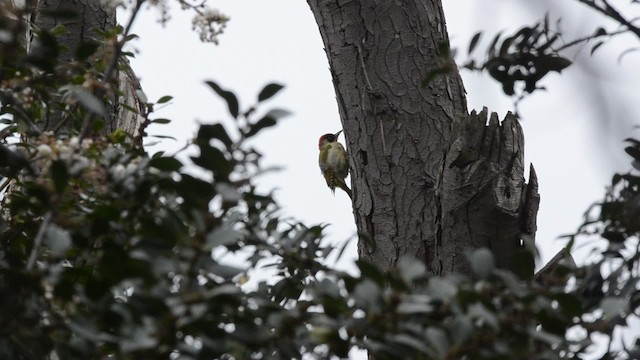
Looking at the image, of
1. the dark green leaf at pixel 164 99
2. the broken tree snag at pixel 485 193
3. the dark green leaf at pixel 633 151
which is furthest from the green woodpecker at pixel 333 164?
the dark green leaf at pixel 633 151

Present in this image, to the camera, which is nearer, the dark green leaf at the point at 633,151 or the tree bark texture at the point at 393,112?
the dark green leaf at the point at 633,151

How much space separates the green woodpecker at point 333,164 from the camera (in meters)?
6.30

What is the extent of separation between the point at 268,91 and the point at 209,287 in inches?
14.2

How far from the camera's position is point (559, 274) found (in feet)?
5.09

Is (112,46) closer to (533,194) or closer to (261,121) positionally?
(261,121)

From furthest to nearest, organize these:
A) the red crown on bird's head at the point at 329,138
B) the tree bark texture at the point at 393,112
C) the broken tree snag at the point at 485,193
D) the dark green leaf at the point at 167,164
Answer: the red crown on bird's head at the point at 329,138 < the tree bark texture at the point at 393,112 < the broken tree snag at the point at 485,193 < the dark green leaf at the point at 167,164

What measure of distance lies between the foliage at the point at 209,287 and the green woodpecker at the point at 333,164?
453 centimetres

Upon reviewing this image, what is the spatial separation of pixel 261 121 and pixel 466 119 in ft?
4.59

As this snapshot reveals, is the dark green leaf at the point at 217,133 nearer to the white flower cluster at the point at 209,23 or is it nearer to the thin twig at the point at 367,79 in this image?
the white flower cluster at the point at 209,23

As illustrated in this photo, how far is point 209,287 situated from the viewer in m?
1.57

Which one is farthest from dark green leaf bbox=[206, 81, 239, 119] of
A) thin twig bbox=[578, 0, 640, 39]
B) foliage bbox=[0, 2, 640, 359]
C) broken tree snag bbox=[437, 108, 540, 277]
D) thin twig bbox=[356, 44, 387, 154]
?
thin twig bbox=[356, 44, 387, 154]

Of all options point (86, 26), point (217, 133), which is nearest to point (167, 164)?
point (217, 133)

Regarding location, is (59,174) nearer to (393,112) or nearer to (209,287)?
(209,287)

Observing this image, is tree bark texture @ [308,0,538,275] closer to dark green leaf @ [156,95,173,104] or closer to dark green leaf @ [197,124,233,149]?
dark green leaf @ [156,95,173,104]
